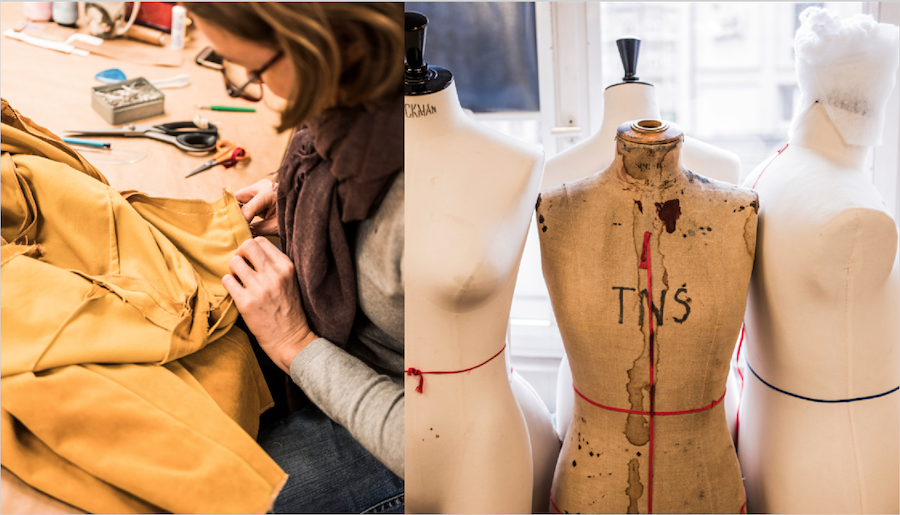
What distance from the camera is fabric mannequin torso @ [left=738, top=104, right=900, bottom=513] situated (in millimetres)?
889

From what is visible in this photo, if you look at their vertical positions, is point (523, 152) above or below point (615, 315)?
above

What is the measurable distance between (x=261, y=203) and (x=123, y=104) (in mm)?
180

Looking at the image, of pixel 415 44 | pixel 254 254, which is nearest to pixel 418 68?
Result: pixel 415 44

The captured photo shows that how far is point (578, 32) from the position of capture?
1.64 metres

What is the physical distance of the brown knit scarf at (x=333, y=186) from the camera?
2.08ft

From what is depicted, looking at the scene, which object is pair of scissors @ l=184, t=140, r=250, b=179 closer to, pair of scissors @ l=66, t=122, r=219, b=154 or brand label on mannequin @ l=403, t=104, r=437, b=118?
pair of scissors @ l=66, t=122, r=219, b=154

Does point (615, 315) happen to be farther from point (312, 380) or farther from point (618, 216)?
point (312, 380)

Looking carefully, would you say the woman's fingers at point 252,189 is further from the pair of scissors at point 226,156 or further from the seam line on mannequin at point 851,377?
the seam line on mannequin at point 851,377

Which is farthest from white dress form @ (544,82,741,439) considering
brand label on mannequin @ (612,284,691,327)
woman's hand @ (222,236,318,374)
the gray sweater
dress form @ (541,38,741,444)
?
woman's hand @ (222,236,318,374)

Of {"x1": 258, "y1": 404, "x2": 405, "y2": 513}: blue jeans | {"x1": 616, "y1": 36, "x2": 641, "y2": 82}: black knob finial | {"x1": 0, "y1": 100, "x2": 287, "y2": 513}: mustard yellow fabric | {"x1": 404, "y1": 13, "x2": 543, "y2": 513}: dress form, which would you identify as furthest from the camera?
{"x1": 616, "y1": 36, "x2": 641, "y2": 82}: black knob finial

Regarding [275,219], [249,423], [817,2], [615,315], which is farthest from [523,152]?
[817,2]

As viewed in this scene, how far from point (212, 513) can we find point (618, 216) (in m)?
0.67

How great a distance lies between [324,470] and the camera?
2.31 ft

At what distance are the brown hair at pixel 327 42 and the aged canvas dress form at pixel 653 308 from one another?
405mm
